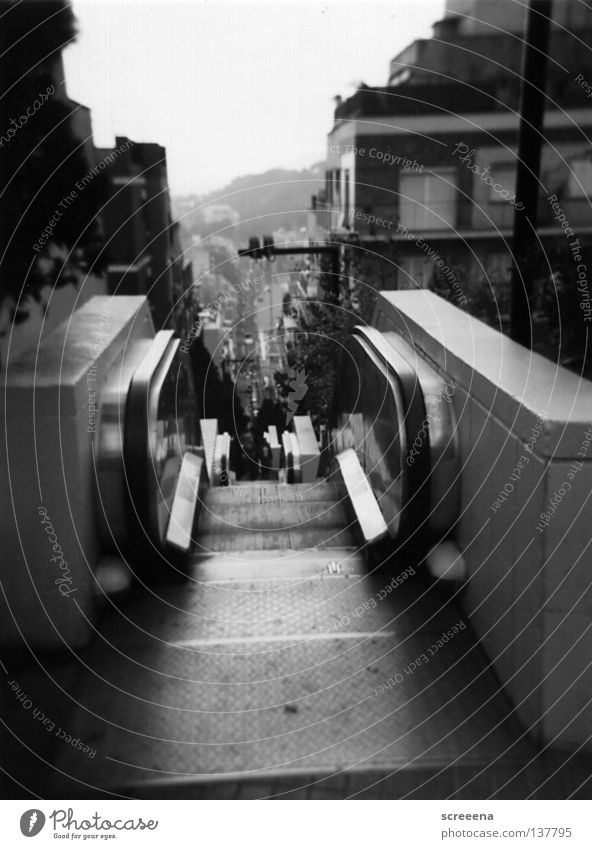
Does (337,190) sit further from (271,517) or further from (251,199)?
(271,517)

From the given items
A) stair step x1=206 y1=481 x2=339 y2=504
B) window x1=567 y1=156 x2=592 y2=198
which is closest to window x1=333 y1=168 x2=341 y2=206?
window x1=567 y1=156 x2=592 y2=198

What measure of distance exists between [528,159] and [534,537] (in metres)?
1.74

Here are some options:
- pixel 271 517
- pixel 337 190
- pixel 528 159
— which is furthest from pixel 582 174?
pixel 337 190

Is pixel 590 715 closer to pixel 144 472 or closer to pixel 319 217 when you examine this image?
pixel 144 472

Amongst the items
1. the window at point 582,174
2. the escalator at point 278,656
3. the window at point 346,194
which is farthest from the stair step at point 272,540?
the window at point 346,194

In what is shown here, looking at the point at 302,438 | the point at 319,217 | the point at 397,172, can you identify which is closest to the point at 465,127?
the point at 397,172

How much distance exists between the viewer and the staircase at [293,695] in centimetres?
228

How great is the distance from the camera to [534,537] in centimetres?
233

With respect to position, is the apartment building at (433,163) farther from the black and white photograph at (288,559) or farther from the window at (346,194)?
the black and white photograph at (288,559)

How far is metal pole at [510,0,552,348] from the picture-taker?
326cm

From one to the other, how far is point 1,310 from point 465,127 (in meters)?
11.3

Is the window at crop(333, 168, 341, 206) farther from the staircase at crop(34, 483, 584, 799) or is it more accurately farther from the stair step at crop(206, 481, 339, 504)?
the staircase at crop(34, 483, 584, 799)

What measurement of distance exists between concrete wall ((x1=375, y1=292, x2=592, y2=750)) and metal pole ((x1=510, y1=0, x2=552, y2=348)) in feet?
1.54

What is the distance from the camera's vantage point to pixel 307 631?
2.99 meters
